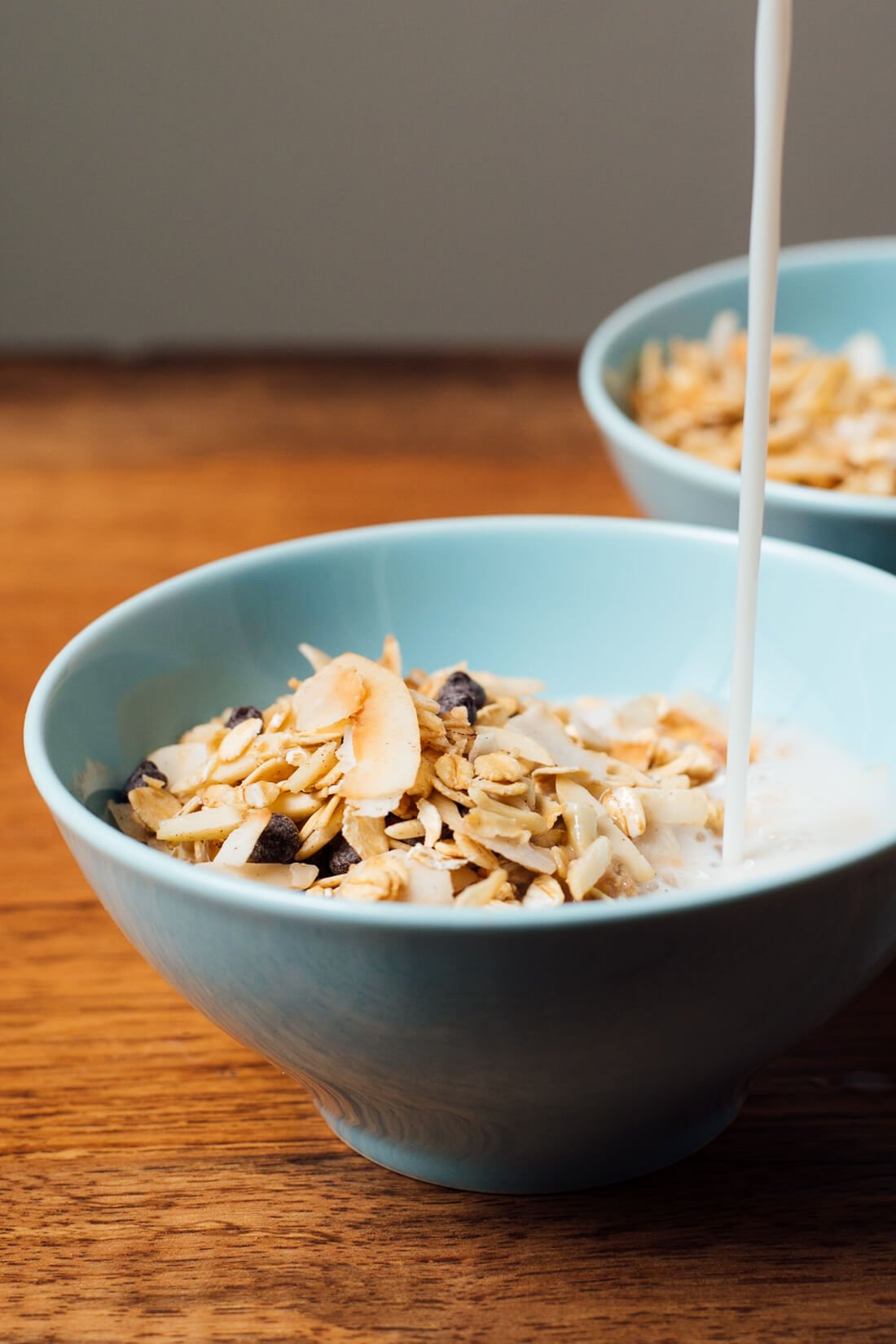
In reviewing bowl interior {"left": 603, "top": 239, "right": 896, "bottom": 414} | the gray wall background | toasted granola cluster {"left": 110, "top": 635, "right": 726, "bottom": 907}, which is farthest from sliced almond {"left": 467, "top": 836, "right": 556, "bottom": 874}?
the gray wall background

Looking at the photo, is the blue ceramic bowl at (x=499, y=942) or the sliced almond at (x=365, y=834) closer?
the blue ceramic bowl at (x=499, y=942)

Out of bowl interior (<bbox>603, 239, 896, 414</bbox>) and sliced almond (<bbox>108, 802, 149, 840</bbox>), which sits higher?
bowl interior (<bbox>603, 239, 896, 414</bbox>)

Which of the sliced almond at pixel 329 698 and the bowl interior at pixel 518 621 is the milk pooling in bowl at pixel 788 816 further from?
the sliced almond at pixel 329 698

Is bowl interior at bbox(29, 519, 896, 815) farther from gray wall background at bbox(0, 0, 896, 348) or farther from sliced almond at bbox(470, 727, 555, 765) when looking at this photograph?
gray wall background at bbox(0, 0, 896, 348)

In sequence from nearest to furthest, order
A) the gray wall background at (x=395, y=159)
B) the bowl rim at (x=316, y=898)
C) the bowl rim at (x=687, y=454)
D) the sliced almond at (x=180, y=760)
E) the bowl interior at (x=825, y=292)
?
the bowl rim at (x=316, y=898) → the sliced almond at (x=180, y=760) → the bowl rim at (x=687, y=454) → the bowl interior at (x=825, y=292) → the gray wall background at (x=395, y=159)

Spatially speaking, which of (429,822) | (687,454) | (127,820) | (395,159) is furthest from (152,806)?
(395,159)

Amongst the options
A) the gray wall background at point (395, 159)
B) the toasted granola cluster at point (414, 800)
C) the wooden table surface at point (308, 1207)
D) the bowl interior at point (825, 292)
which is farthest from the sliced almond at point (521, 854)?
the gray wall background at point (395, 159)
